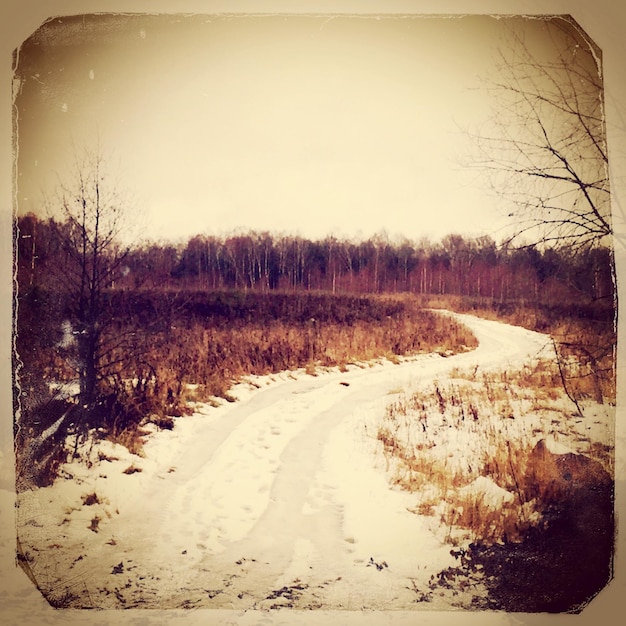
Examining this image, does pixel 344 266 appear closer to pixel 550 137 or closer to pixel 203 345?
pixel 203 345

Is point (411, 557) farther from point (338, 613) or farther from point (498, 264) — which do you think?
point (498, 264)

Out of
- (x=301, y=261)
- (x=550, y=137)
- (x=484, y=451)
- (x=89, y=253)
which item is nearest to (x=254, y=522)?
(x=484, y=451)

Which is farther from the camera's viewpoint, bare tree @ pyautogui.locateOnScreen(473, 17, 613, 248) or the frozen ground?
bare tree @ pyautogui.locateOnScreen(473, 17, 613, 248)

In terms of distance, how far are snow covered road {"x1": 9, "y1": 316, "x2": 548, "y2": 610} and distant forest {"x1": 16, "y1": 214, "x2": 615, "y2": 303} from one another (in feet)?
1.25

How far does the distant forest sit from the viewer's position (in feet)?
10.3

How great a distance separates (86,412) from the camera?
10.4ft

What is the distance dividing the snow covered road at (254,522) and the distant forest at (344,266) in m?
0.38

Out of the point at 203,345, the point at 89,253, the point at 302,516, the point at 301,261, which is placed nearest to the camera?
the point at 302,516

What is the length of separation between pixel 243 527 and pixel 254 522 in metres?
0.08

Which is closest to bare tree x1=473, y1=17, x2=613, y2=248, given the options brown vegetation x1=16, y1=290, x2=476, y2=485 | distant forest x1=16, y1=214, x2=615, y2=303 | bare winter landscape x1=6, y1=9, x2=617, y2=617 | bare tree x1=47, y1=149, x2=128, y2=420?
bare winter landscape x1=6, y1=9, x2=617, y2=617

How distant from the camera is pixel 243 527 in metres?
3.06

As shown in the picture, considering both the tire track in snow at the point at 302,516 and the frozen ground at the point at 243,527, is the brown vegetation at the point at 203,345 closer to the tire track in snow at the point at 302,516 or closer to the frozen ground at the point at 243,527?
the frozen ground at the point at 243,527

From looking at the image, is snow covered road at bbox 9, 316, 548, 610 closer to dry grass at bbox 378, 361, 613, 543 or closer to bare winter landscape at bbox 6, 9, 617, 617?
bare winter landscape at bbox 6, 9, 617, 617

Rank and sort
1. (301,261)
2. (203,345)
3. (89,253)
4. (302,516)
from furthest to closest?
(203,345) → (301,261) → (89,253) → (302,516)
